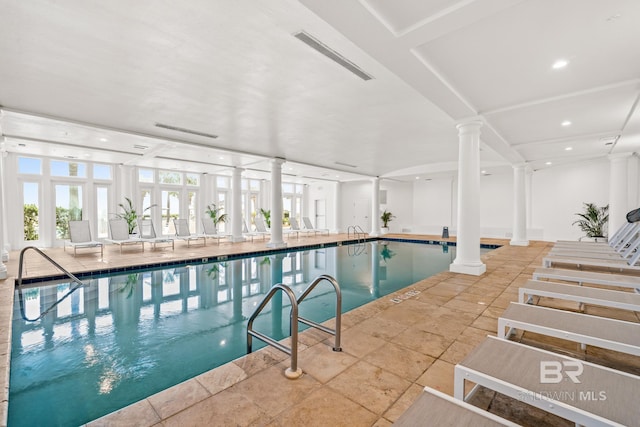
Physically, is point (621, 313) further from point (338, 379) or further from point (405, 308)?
→ point (338, 379)

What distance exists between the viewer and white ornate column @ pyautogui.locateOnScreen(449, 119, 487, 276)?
532 centimetres

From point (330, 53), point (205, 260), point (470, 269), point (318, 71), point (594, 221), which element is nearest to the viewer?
point (330, 53)

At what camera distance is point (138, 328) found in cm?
355

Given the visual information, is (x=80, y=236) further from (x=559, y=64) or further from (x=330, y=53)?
(x=559, y=64)

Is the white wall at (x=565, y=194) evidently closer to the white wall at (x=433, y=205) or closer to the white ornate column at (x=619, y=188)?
the white ornate column at (x=619, y=188)

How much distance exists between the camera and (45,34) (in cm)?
292

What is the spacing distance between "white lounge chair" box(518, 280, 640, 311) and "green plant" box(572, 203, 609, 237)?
8.75 meters

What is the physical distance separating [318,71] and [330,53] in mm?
456

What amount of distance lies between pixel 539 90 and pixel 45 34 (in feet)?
19.4

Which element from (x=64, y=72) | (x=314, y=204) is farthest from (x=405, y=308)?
(x=314, y=204)

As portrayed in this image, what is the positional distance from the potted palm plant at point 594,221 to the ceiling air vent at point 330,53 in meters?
9.88

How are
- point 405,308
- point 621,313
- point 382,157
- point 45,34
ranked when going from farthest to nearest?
point 382,157 < point 405,308 < point 621,313 < point 45,34

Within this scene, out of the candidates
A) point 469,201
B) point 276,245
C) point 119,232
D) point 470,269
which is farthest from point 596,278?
point 119,232

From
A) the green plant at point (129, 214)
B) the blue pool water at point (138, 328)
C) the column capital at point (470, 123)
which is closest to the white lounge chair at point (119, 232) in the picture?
the green plant at point (129, 214)
